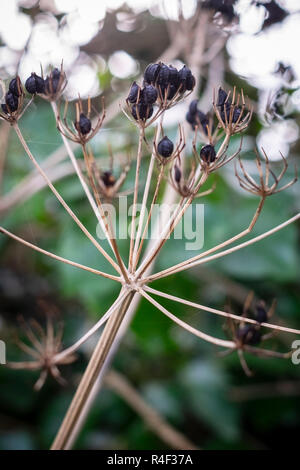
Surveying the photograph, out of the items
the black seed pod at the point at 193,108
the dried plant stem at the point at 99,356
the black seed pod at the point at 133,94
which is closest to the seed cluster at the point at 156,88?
the black seed pod at the point at 133,94

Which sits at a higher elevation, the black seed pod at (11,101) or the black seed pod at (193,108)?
the black seed pod at (193,108)

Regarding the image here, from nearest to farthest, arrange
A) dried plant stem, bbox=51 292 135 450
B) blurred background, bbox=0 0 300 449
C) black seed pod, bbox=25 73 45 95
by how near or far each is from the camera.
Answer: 1. dried plant stem, bbox=51 292 135 450
2. black seed pod, bbox=25 73 45 95
3. blurred background, bbox=0 0 300 449

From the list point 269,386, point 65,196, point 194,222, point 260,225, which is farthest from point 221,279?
point 65,196

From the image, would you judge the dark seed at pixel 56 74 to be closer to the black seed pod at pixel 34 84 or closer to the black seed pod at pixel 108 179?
the black seed pod at pixel 34 84

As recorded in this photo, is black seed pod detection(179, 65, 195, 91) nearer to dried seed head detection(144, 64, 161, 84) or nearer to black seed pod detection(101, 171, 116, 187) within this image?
dried seed head detection(144, 64, 161, 84)

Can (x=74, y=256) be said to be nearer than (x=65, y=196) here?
Yes

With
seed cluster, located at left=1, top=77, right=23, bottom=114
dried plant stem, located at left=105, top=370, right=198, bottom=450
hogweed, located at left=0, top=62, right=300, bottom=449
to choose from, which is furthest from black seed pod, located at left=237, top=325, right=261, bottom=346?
dried plant stem, located at left=105, top=370, right=198, bottom=450
